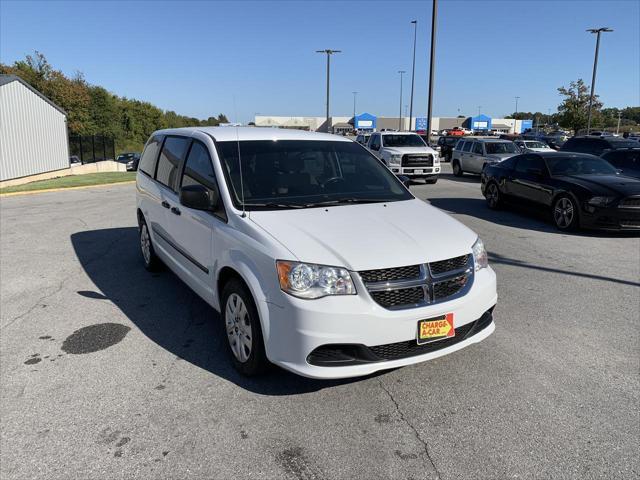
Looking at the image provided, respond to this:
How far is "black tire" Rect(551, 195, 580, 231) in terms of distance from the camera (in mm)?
9445

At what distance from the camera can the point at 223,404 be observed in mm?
3391

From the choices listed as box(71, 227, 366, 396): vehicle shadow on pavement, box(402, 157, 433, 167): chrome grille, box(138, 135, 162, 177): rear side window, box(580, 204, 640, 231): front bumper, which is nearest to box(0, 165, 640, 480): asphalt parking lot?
box(71, 227, 366, 396): vehicle shadow on pavement

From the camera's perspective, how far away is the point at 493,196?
481 inches

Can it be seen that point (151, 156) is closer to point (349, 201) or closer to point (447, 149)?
point (349, 201)

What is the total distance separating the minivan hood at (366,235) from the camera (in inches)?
128

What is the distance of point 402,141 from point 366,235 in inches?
633

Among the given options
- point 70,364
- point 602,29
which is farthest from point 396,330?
point 602,29

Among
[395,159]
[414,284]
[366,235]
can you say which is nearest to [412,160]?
[395,159]

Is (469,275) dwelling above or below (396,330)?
above

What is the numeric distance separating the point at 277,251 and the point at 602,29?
42.2 metres

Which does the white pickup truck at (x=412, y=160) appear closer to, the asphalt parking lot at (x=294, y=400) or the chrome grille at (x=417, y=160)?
the chrome grille at (x=417, y=160)

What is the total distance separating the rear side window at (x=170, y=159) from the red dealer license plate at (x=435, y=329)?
119 inches

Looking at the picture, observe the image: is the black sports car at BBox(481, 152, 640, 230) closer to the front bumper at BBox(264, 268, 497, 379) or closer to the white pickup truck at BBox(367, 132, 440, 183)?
the white pickup truck at BBox(367, 132, 440, 183)

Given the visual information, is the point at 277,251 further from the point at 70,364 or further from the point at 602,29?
the point at 602,29
